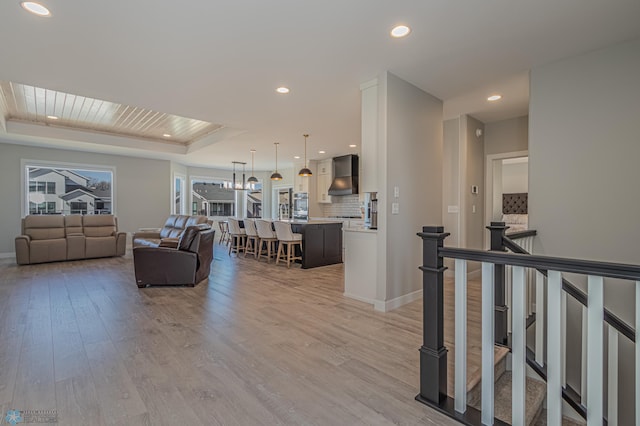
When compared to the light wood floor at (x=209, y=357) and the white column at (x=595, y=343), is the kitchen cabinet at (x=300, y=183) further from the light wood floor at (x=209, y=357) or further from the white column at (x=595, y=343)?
the white column at (x=595, y=343)

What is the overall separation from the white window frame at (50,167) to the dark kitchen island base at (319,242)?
5.58 m

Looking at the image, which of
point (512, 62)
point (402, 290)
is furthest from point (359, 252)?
point (512, 62)

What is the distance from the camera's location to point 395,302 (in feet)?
11.9

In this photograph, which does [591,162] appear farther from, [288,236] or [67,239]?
[67,239]

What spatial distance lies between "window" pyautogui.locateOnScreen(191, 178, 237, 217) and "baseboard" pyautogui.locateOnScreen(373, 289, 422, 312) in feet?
29.0

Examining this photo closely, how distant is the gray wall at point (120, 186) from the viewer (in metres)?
6.96

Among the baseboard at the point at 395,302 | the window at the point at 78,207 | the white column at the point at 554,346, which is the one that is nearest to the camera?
the white column at the point at 554,346

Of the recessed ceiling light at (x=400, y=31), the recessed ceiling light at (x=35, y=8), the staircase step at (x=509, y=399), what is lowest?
the staircase step at (x=509, y=399)

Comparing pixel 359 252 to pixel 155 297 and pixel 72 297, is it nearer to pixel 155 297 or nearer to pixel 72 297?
pixel 155 297

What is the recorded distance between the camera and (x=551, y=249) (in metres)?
3.36

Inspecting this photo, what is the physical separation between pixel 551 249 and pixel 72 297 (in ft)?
19.6

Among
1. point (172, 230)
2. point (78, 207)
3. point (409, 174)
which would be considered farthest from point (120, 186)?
point (409, 174)

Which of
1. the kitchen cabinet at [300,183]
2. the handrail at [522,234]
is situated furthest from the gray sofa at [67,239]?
the handrail at [522,234]

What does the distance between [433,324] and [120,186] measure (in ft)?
30.1
